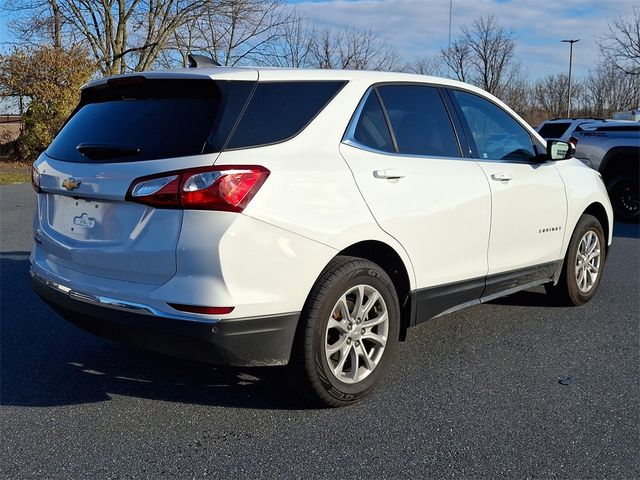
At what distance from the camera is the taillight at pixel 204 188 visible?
2.96 meters

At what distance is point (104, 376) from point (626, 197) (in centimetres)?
978

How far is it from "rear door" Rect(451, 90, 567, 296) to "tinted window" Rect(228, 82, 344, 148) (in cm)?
133

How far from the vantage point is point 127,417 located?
3.44 meters

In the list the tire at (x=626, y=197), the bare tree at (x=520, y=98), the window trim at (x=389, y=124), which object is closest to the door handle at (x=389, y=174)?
the window trim at (x=389, y=124)

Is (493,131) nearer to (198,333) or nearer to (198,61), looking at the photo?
(198,61)

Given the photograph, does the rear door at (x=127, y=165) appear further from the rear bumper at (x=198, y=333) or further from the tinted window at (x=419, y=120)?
the tinted window at (x=419, y=120)

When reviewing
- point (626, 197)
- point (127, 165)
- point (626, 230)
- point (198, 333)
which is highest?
point (127, 165)

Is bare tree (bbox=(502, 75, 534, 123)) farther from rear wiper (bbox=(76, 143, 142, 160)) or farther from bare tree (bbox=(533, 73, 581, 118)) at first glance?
rear wiper (bbox=(76, 143, 142, 160))

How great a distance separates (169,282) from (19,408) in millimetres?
1270

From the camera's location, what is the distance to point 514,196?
4.59m

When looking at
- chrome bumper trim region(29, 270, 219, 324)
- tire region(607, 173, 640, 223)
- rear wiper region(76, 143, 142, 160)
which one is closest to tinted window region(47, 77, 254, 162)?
rear wiper region(76, 143, 142, 160)

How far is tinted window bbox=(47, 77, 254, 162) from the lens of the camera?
10.3ft

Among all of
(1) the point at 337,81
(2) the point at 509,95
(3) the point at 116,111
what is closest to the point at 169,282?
(3) the point at 116,111

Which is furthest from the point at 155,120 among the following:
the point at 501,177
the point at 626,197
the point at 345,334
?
the point at 626,197
